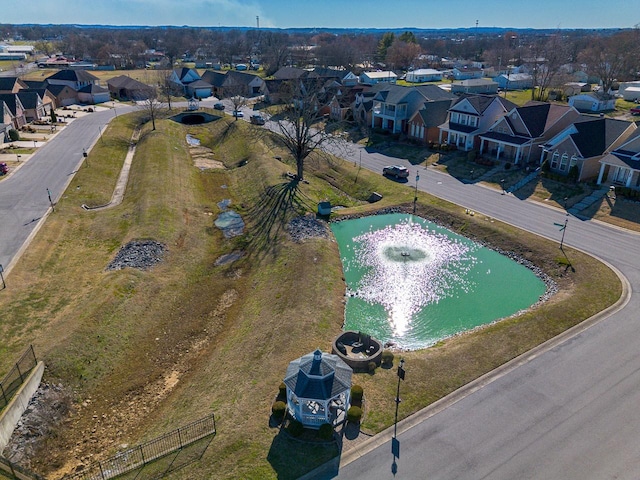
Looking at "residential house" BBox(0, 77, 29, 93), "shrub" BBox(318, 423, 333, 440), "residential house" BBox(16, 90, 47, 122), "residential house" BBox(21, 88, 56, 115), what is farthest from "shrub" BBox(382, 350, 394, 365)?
"residential house" BBox(0, 77, 29, 93)

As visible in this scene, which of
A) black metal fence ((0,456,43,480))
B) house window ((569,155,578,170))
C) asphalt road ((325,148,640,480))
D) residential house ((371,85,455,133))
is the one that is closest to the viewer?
black metal fence ((0,456,43,480))

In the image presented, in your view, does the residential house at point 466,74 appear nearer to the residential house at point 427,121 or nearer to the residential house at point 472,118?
the residential house at point 427,121

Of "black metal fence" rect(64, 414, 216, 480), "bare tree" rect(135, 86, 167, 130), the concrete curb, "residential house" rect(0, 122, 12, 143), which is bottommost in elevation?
"black metal fence" rect(64, 414, 216, 480)

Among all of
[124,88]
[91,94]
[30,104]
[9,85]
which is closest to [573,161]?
[30,104]

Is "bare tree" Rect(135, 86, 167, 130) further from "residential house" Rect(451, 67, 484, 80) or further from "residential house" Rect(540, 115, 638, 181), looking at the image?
"residential house" Rect(451, 67, 484, 80)

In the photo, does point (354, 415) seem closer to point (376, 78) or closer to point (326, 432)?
point (326, 432)

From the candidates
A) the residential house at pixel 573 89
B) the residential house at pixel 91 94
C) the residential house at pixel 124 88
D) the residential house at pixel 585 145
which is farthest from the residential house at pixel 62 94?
the residential house at pixel 573 89

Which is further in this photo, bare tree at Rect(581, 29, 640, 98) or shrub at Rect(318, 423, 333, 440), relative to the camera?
bare tree at Rect(581, 29, 640, 98)
